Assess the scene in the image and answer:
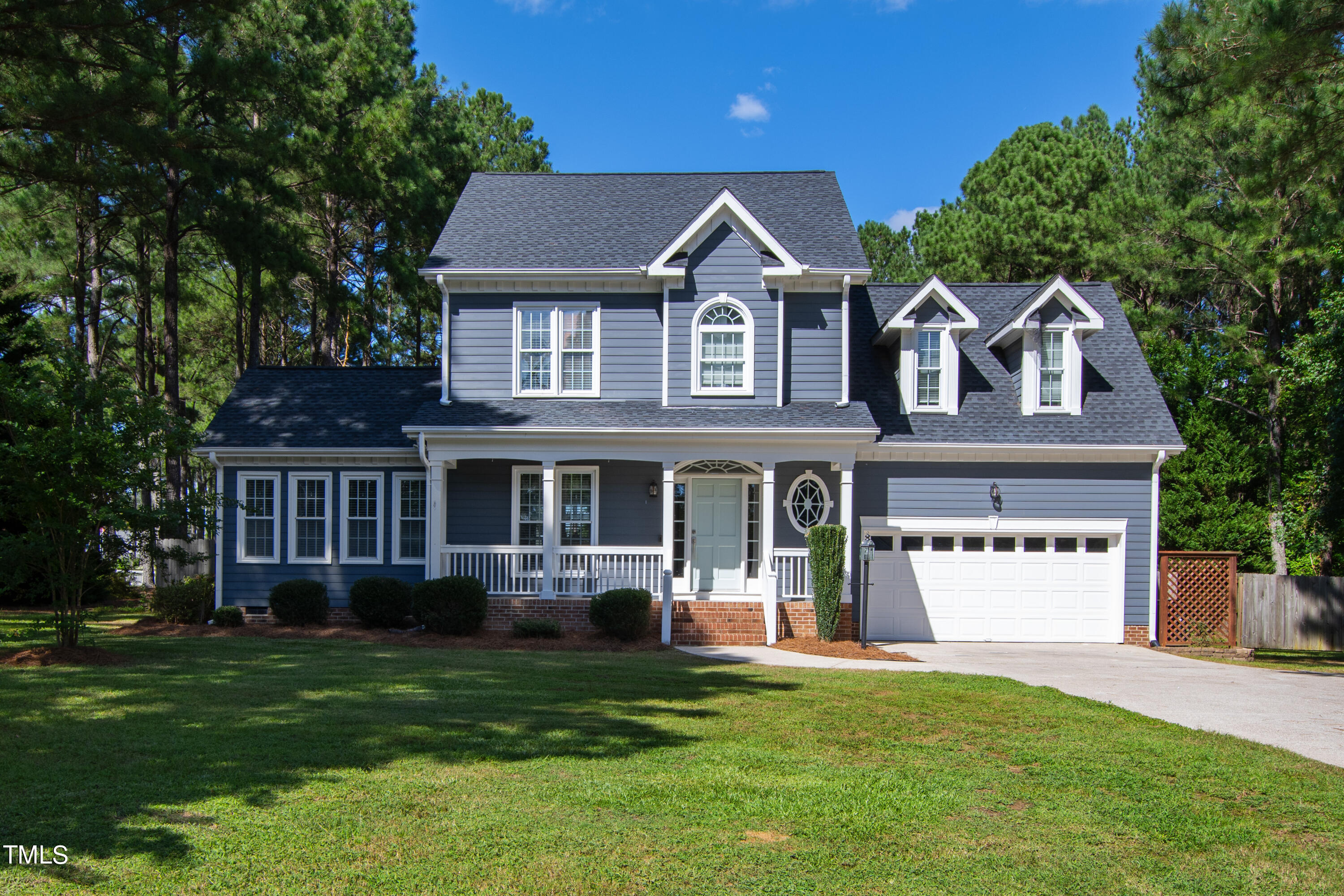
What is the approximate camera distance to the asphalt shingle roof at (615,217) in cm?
1742

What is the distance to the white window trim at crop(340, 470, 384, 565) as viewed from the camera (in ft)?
57.7

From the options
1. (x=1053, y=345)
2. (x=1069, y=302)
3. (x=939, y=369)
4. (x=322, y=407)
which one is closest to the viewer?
(x=1069, y=302)

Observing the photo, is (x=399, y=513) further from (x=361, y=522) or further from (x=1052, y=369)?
(x=1052, y=369)

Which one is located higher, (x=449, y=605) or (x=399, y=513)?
(x=399, y=513)

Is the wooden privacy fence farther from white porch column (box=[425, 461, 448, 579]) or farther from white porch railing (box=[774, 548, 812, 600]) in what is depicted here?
white porch column (box=[425, 461, 448, 579])

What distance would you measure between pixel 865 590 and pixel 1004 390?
533cm

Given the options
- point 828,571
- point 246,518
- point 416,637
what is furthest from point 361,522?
point 828,571

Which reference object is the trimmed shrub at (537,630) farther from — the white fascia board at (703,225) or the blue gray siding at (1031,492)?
the white fascia board at (703,225)

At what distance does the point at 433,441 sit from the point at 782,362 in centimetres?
646

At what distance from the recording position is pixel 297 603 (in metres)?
16.4

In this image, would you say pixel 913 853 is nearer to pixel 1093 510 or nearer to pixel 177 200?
pixel 1093 510

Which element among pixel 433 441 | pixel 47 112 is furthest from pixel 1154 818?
pixel 47 112

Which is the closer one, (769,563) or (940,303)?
(769,563)

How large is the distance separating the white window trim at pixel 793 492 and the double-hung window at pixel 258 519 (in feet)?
32.1
